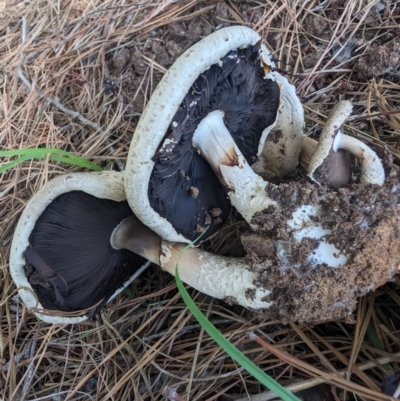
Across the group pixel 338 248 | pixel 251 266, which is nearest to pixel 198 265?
pixel 251 266

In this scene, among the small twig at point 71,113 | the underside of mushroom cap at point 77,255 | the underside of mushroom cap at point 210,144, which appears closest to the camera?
the underside of mushroom cap at point 210,144

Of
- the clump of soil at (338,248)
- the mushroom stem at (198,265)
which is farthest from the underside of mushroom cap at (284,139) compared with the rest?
the mushroom stem at (198,265)

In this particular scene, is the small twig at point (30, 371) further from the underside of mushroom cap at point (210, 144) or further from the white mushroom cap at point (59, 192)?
the underside of mushroom cap at point (210, 144)

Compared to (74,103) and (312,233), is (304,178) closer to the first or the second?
(312,233)

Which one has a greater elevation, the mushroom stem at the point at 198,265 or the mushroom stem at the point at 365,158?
the mushroom stem at the point at 365,158

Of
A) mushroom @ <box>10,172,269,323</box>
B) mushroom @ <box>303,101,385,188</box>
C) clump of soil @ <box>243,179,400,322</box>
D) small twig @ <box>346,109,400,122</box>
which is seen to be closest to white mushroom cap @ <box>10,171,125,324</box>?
mushroom @ <box>10,172,269,323</box>

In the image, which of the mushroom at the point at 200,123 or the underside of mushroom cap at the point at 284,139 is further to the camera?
the underside of mushroom cap at the point at 284,139

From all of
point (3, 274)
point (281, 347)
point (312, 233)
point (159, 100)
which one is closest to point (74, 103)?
point (3, 274)
